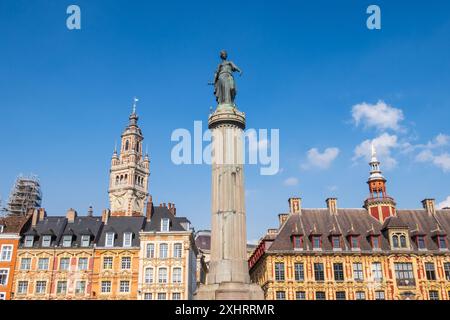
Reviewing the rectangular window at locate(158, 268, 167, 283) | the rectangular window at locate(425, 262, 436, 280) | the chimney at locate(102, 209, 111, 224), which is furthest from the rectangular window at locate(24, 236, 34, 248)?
the rectangular window at locate(425, 262, 436, 280)

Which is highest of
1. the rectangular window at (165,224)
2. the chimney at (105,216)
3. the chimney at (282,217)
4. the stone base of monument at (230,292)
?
the chimney at (105,216)

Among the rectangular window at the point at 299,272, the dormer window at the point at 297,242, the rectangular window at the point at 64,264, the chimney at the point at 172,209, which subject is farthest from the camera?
the chimney at the point at 172,209

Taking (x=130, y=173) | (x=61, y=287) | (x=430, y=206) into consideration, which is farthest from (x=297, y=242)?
(x=130, y=173)

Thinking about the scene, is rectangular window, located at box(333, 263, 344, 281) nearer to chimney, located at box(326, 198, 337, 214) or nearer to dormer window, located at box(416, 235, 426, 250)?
chimney, located at box(326, 198, 337, 214)

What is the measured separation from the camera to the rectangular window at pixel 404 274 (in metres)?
39.2

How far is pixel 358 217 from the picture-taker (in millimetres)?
43625

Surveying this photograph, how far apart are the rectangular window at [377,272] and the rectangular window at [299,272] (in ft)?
19.6

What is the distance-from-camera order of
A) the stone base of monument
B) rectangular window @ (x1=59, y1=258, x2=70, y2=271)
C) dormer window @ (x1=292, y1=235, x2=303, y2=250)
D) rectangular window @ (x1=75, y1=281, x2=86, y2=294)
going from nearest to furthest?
1. the stone base of monument
2. dormer window @ (x1=292, y1=235, x2=303, y2=250)
3. rectangular window @ (x1=75, y1=281, x2=86, y2=294)
4. rectangular window @ (x1=59, y1=258, x2=70, y2=271)

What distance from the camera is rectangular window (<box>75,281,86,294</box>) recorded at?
4066cm

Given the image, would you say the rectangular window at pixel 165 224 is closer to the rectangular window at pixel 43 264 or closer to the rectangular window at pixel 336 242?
the rectangular window at pixel 43 264

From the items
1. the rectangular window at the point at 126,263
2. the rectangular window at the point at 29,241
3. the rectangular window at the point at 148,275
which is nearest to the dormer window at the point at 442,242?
the rectangular window at the point at 148,275

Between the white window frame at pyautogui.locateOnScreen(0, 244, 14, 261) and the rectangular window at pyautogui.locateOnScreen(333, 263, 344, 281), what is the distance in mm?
28583
